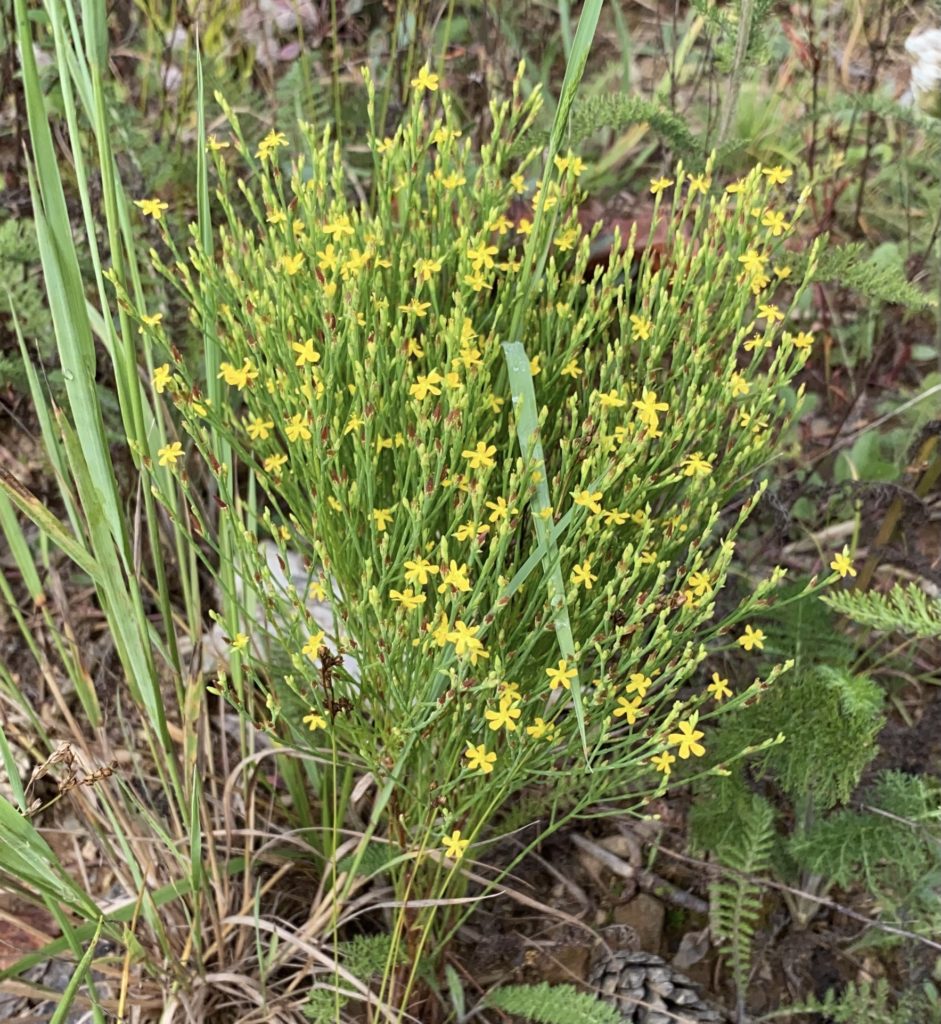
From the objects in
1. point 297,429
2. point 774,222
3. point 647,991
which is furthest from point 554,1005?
point 774,222

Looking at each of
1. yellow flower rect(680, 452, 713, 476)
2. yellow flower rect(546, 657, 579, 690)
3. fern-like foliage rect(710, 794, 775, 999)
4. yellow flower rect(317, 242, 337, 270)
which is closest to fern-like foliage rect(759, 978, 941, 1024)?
fern-like foliage rect(710, 794, 775, 999)

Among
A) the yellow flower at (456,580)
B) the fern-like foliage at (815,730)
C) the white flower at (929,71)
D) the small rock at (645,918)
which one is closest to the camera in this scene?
the yellow flower at (456,580)

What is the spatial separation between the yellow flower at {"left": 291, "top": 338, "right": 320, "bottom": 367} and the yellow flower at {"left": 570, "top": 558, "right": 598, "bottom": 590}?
394 millimetres

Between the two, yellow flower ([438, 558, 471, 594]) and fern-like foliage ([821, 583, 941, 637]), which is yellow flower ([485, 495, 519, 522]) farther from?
fern-like foliage ([821, 583, 941, 637])

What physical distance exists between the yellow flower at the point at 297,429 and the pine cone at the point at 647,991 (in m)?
0.93

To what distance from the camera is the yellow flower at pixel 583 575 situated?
111 centimetres

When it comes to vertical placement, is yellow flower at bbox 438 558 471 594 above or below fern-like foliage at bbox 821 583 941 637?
Result: above

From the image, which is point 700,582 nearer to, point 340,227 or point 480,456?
point 480,456

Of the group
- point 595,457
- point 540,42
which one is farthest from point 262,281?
point 540,42

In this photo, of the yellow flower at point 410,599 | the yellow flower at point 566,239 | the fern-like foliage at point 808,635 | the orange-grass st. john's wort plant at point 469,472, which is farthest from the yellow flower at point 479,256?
the fern-like foliage at point 808,635

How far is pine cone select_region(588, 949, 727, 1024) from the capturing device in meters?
1.38

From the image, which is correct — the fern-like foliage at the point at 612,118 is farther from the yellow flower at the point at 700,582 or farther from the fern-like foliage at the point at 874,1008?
the fern-like foliage at the point at 874,1008

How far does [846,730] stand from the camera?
4.38 feet

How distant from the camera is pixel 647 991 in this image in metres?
1.41
